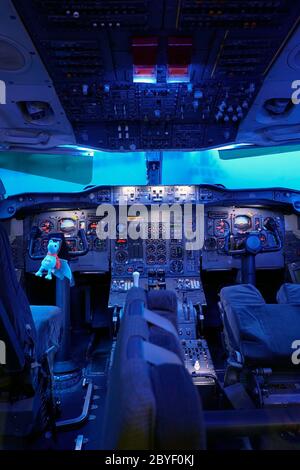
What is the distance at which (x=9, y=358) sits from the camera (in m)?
1.81

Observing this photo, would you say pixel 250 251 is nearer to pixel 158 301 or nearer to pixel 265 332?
pixel 265 332

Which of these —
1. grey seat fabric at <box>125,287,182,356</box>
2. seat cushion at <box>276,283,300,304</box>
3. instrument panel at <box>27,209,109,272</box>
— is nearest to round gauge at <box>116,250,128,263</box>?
instrument panel at <box>27,209,109,272</box>

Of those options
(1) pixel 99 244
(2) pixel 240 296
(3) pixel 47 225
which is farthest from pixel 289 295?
(3) pixel 47 225

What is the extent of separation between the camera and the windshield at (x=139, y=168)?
4.91m

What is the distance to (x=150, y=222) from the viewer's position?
4699 millimetres

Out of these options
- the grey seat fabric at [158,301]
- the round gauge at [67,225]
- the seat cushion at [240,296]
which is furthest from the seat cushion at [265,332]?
the round gauge at [67,225]

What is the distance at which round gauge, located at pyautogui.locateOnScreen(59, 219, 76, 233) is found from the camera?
185 inches

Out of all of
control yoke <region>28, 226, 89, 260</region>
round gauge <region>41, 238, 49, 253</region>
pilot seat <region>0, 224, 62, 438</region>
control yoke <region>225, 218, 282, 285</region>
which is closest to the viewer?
pilot seat <region>0, 224, 62, 438</region>

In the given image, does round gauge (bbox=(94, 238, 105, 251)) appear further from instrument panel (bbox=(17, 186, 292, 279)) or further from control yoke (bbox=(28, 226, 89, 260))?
control yoke (bbox=(28, 226, 89, 260))

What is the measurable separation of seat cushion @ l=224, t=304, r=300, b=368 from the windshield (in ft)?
9.81

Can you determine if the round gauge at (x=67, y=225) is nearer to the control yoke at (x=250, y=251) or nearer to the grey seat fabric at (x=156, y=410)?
the control yoke at (x=250, y=251)

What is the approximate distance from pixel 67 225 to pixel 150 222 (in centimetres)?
96
